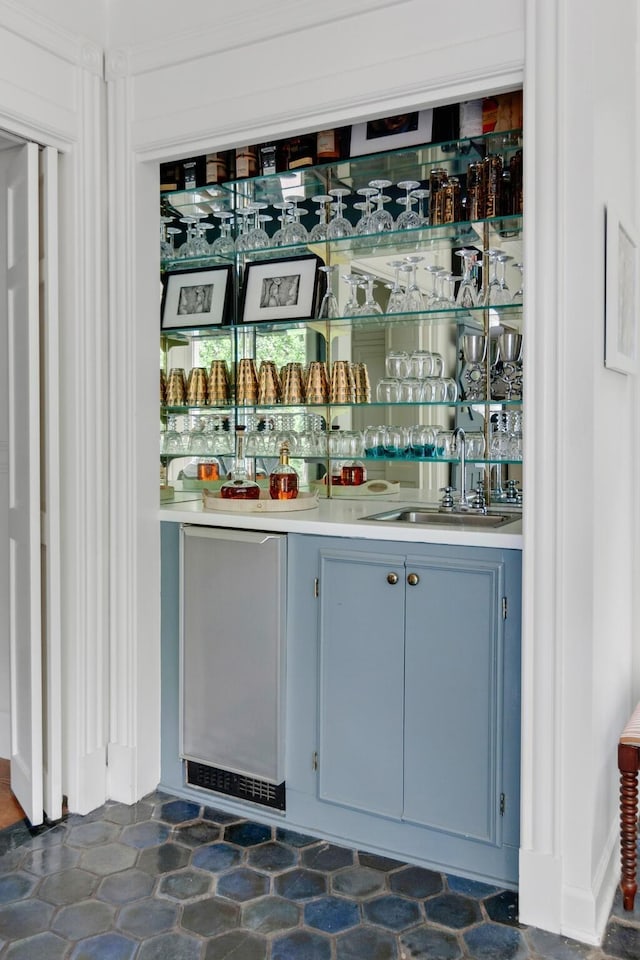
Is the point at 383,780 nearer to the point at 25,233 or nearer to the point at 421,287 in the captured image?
the point at 421,287

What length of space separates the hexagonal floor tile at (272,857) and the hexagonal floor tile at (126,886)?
311 mm

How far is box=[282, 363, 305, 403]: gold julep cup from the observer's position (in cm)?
321

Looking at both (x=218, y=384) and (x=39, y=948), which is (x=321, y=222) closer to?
(x=218, y=384)

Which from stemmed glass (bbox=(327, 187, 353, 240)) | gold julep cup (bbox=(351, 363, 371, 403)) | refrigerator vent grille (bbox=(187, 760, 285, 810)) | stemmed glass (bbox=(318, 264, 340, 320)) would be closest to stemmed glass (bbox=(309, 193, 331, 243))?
stemmed glass (bbox=(327, 187, 353, 240))

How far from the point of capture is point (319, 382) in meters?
3.17

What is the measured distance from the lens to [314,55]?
2348 millimetres

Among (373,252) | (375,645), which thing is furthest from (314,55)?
(375,645)

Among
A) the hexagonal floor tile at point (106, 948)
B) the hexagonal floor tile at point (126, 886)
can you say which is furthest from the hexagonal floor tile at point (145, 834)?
the hexagonal floor tile at point (106, 948)

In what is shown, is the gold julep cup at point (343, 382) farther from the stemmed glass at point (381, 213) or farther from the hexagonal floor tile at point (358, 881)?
the hexagonal floor tile at point (358, 881)

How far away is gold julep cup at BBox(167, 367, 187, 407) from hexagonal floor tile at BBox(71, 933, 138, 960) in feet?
6.69

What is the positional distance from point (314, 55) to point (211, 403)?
1466 millimetres

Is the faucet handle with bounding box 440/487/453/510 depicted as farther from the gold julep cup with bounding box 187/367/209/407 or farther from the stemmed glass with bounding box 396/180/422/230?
the gold julep cup with bounding box 187/367/209/407

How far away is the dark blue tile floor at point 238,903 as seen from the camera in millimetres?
1984

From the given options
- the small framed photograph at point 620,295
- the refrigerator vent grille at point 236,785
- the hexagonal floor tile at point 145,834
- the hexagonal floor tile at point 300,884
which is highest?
the small framed photograph at point 620,295
